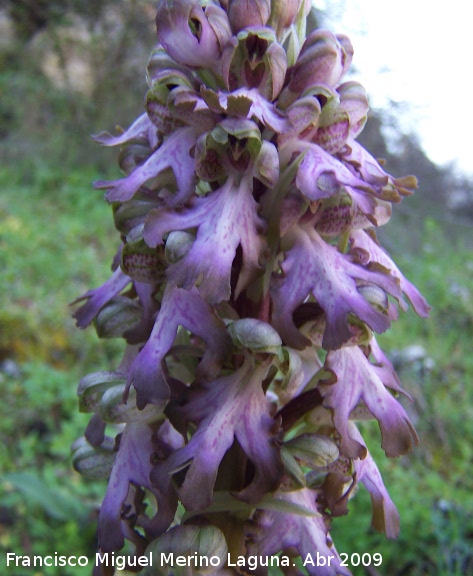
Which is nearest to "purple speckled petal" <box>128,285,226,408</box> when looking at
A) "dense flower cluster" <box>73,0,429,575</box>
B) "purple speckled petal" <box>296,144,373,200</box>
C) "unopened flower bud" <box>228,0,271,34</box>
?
"dense flower cluster" <box>73,0,429,575</box>

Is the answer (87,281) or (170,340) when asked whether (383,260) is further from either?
(87,281)

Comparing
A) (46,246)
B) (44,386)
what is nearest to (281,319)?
(44,386)

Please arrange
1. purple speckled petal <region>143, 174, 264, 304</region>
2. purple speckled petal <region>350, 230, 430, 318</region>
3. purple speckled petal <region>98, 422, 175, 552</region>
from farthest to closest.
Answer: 1. purple speckled petal <region>350, 230, 430, 318</region>
2. purple speckled petal <region>98, 422, 175, 552</region>
3. purple speckled petal <region>143, 174, 264, 304</region>

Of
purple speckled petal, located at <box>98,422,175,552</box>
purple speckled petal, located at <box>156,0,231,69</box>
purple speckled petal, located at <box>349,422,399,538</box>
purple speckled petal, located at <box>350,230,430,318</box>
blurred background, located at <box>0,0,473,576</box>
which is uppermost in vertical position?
purple speckled petal, located at <box>156,0,231,69</box>

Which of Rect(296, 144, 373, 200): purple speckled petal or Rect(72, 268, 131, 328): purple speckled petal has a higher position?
Rect(296, 144, 373, 200): purple speckled petal

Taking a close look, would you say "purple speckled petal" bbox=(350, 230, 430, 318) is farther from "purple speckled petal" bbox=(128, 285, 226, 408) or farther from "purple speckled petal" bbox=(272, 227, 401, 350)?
"purple speckled petal" bbox=(128, 285, 226, 408)

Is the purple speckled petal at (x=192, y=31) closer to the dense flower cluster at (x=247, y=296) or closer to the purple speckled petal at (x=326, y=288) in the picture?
the dense flower cluster at (x=247, y=296)

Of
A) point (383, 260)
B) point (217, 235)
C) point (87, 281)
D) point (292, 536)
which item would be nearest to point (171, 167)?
point (217, 235)
